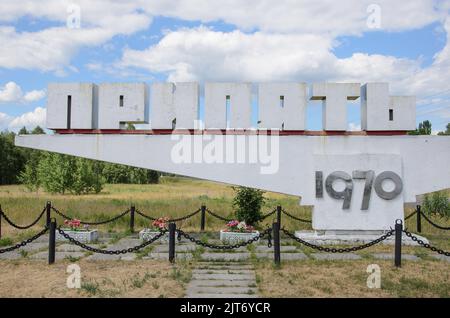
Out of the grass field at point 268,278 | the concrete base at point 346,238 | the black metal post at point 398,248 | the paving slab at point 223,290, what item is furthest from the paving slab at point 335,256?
the paving slab at point 223,290

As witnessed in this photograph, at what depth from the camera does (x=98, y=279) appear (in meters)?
7.01

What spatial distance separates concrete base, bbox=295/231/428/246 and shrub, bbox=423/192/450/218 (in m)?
7.47

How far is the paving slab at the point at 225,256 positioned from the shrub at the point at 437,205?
11506 mm

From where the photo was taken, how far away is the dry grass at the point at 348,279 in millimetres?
6289

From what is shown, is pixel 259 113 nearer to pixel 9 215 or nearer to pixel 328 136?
pixel 328 136

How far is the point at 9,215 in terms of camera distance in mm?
15484

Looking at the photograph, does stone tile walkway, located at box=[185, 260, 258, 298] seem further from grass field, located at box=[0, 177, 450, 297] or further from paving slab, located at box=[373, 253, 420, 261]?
paving slab, located at box=[373, 253, 420, 261]

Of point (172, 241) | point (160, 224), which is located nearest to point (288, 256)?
point (172, 241)

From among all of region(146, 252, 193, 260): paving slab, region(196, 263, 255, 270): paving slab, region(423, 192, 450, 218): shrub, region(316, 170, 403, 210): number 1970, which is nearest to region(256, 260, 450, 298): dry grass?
region(196, 263, 255, 270): paving slab

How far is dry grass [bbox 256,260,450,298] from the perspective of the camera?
6.29 meters

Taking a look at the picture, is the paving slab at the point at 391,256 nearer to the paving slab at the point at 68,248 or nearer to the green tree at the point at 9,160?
the paving slab at the point at 68,248

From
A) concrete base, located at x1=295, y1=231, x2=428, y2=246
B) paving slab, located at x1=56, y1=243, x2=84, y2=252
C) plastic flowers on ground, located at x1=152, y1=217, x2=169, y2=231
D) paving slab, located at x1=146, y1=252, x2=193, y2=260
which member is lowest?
paving slab, located at x1=56, y1=243, x2=84, y2=252

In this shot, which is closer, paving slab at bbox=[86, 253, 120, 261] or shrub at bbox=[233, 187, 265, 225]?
paving slab at bbox=[86, 253, 120, 261]
